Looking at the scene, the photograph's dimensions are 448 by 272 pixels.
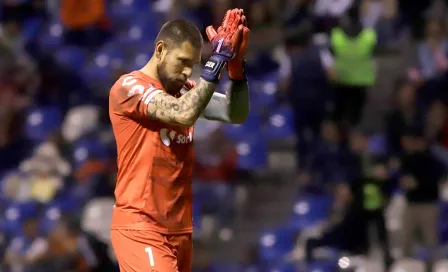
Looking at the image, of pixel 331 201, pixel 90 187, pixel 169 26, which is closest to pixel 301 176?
pixel 331 201

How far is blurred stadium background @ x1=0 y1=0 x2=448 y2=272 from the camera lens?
31.8 ft

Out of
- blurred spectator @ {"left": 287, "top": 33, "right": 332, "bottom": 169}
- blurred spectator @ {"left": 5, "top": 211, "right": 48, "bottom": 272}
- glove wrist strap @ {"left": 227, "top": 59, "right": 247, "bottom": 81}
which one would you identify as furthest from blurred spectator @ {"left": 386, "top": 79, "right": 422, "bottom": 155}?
glove wrist strap @ {"left": 227, "top": 59, "right": 247, "bottom": 81}

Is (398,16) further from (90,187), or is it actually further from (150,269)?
(150,269)

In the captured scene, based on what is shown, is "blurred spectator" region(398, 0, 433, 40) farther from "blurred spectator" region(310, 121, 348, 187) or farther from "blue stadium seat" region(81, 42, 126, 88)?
"blue stadium seat" region(81, 42, 126, 88)

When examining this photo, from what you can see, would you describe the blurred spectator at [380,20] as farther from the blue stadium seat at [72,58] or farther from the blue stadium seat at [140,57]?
the blue stadium seat at [72,58]

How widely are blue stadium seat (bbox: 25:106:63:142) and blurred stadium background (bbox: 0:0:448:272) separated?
0.03 meters

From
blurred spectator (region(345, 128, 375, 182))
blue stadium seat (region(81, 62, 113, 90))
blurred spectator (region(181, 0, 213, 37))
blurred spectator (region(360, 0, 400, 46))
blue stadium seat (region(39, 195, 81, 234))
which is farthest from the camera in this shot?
blue stadium seat (region(81, 62, 113, 90))

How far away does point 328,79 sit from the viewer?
437 inches

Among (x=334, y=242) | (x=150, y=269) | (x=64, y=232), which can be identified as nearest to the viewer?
(x=150, y=269)

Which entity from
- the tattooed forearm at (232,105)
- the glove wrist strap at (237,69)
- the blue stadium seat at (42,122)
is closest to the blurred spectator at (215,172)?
the blue stadium seat at (42,122)

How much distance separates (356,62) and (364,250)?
2708mm

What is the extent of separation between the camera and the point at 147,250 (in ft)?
16.7

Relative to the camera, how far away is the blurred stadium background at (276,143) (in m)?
9.69

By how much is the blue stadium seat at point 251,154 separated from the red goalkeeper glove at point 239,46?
5149 millimetres
